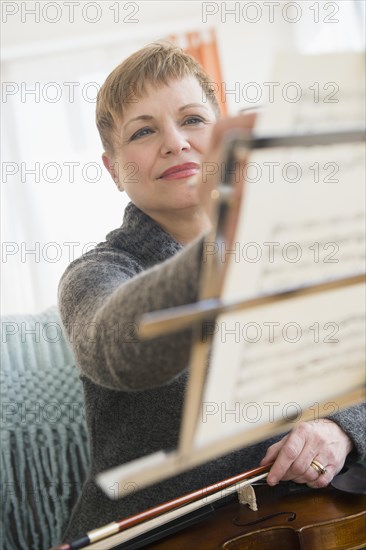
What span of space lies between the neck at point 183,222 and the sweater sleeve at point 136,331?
32 centimetres

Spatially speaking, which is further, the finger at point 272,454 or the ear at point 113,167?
the ear at point 113,167

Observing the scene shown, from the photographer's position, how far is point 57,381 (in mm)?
1177

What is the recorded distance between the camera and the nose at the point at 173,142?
875 mm

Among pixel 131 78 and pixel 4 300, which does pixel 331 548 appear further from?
pixel 4 300

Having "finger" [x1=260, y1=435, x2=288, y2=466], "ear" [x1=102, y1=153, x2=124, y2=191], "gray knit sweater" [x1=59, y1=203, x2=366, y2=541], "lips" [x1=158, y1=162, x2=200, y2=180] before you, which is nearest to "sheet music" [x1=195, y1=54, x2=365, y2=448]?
"gray knit sweater" [x1=59, y1=203, x2=366, y2=541]

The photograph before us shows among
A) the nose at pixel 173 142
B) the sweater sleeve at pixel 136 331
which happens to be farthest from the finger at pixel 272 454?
the nose at pixel 173 142

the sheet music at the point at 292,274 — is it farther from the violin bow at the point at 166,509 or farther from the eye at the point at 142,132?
the eye at the point at 142,132

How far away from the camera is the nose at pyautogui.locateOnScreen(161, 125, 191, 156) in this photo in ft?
2.87

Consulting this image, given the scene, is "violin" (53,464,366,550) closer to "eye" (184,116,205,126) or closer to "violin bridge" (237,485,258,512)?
"violin bridge" (237,485,258,512)

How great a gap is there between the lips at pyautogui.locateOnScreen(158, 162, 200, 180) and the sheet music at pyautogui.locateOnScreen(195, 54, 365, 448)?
1.64 feet

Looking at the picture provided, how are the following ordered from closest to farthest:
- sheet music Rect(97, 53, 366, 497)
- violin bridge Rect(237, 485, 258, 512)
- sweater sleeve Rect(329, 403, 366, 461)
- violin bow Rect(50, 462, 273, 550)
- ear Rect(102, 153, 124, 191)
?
sheet music Rect(97, 53, 366, 497) < violin bow Rect(50, 462, 273, 550) < violin bridge Rect(237, 485, 258, 512) < sweater sleeve Rect(329, 403, 366, 461) < ear Rect(102, 153, 124, 191)

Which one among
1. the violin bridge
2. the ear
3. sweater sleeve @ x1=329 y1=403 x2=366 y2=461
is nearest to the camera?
the violin bridge

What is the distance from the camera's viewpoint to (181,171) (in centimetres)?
88

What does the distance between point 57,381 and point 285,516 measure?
0.61 meters
